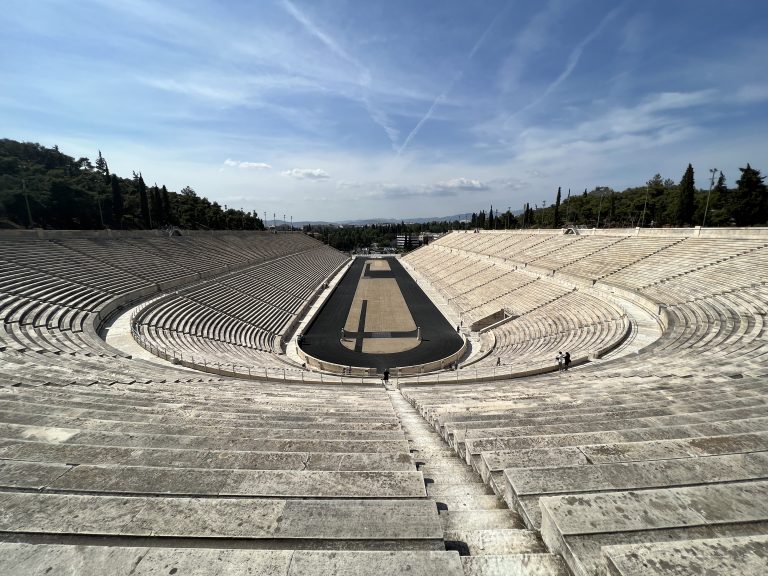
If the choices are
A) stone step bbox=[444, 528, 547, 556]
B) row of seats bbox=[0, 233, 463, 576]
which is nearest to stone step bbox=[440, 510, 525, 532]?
stone step bbox=[444, 528, 547, 556]

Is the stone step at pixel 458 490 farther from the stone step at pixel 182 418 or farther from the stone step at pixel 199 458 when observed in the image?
the stone step at pixel 182 418

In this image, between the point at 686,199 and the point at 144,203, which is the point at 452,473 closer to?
the point at 686,199

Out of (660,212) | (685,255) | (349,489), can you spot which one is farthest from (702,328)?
(660,212)

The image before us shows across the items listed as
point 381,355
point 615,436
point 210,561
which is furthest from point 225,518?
point 381,355

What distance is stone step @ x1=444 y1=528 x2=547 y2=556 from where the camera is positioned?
8.77 ft

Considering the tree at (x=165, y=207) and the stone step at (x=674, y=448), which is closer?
the stone step at (x=674, y=448)

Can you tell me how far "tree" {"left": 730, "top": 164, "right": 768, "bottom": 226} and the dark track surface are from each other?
37.4 metres

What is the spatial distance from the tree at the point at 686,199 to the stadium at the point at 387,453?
3275 cm

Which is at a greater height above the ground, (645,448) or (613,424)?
(645,448)

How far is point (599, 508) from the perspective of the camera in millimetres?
2561

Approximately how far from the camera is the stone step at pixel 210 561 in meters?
2.18

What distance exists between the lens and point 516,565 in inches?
95.2

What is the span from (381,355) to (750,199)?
46757 mm

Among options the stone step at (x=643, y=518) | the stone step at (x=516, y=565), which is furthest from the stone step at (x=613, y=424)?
the stone step at (x=516, y=565)
